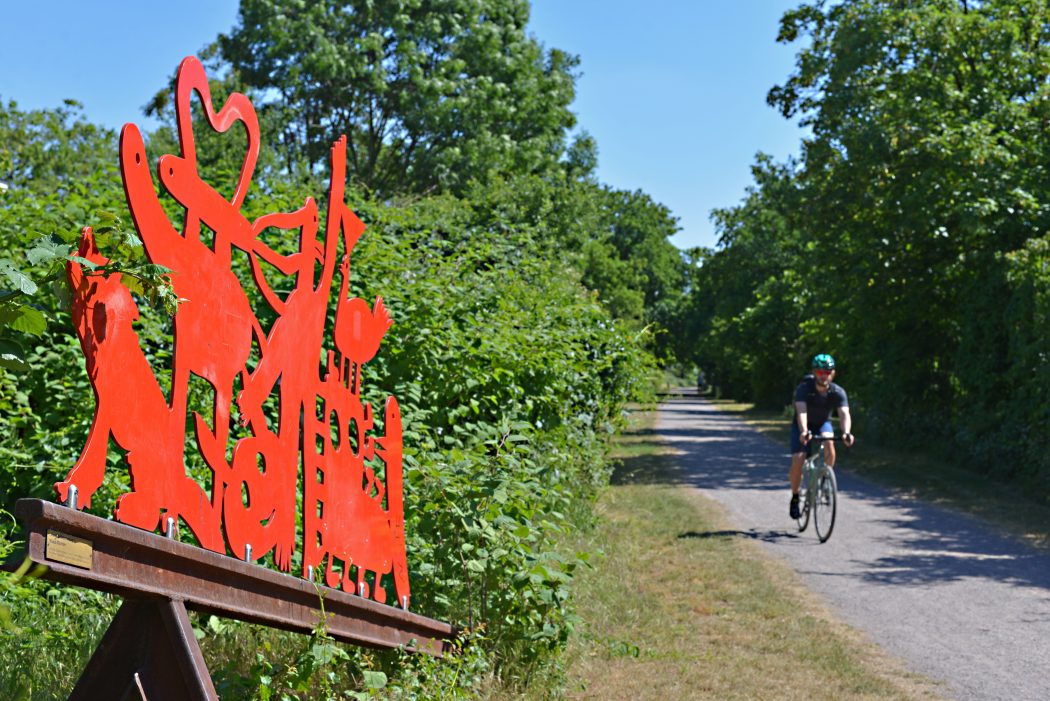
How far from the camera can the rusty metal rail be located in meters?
2.39

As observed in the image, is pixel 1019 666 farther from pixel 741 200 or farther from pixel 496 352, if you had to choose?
pixel 741 200

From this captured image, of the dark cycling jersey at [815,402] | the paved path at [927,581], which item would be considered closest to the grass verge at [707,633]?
the paved path at [927,581]

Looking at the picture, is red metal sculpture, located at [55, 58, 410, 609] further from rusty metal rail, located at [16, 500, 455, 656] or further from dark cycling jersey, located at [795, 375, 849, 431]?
dark cycling jersey, located at [795, 375, 849, 431]

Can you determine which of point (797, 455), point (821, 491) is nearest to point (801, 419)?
point (797, 455)

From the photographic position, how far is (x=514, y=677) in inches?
213

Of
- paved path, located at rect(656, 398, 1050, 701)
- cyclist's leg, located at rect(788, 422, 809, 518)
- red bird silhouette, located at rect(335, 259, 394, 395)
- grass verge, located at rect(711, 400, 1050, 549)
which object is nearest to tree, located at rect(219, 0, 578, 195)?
grass verge, located at rect(711, 400, 1050, 549)

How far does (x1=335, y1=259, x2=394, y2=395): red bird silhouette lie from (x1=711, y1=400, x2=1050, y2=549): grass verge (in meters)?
8.76

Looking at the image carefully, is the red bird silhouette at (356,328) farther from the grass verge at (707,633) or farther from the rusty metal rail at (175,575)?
the grass verge at (707,633)

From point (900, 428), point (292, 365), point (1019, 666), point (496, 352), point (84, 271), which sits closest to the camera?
point (84, 271)

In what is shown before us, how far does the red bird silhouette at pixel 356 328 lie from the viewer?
15.0ft

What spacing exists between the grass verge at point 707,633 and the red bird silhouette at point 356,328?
6.18 ft

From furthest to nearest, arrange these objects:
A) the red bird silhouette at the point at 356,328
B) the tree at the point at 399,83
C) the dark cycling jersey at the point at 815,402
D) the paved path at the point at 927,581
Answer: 1. the tree at the point at 399,83
2. the dark cycling jersey at the point at 815,402
3. the paved path at the point at 927,581
4. the red bird silhouette at the point at 356,328

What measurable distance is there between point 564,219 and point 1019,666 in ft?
64.9

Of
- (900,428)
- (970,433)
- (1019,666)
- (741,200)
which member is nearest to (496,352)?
(1019,666)
